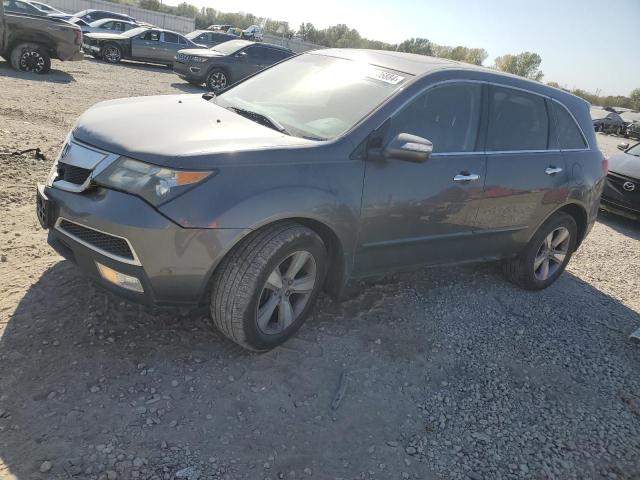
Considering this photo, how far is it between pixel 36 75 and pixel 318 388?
39.1 feet

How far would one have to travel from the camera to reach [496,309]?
14.0ft

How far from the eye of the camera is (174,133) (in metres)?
2.82

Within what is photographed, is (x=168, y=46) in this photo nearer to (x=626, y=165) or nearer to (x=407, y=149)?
(x=626, y=165)

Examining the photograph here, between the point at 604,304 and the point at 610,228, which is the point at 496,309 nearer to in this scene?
the point at 604,304

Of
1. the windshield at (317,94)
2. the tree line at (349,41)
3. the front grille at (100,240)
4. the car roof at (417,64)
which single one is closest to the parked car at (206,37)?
the car roof at (417,64)

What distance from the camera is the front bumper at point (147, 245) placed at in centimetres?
248

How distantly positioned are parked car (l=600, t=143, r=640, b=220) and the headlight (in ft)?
25.3

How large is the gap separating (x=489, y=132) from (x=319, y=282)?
1785mm

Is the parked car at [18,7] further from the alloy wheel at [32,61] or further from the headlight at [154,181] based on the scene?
the headlight at [154,181]

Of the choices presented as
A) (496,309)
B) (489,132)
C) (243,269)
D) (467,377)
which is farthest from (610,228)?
(243,269)

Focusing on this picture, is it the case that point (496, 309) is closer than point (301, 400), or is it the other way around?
point (301, 400)

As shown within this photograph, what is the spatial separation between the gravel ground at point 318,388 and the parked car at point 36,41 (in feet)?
27.9

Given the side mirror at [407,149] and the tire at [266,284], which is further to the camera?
the side mirror at [407,149]

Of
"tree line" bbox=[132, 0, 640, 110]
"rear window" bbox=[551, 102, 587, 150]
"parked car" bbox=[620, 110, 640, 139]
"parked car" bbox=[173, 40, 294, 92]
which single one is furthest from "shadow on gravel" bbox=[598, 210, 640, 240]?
"tree line" bbox=[132, 0, 640, 110]
